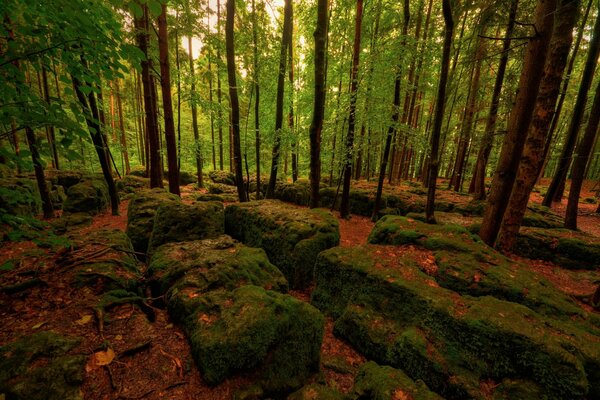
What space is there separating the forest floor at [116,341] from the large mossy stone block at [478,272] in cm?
221

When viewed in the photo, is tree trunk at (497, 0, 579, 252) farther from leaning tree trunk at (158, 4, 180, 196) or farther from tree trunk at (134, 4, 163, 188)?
tree trunk at (134, 4, 163, 188)

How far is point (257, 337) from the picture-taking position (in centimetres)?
261

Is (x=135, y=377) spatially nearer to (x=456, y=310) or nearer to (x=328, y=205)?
(x=456, y=310)

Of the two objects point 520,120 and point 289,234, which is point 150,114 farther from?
point 520,120

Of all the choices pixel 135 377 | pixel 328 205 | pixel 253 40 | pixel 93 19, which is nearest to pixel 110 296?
pixel 135 377

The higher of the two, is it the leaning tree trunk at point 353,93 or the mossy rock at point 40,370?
the leaning tree trunk at point 353,93

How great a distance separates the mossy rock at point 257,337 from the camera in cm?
246

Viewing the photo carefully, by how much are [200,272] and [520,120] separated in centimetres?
743

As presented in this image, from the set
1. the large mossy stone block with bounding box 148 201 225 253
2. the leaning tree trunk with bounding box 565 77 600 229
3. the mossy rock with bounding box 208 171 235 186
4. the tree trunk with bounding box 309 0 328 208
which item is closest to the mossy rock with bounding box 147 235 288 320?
the large mossy stone block with bounding box 148 201 225 253

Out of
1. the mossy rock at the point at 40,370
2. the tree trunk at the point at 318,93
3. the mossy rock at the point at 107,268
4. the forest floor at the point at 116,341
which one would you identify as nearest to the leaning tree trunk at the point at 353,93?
the tree trunk at the point at 318,93

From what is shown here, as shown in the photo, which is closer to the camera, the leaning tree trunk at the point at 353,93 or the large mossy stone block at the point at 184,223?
the large mossy stone block at the point at 184,223

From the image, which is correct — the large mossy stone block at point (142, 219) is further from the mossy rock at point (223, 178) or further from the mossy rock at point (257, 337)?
the mossy rock at point (223, 178)

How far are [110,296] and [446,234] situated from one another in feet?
21.2

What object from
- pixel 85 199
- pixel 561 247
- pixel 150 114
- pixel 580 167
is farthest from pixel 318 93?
pixel 85 199
